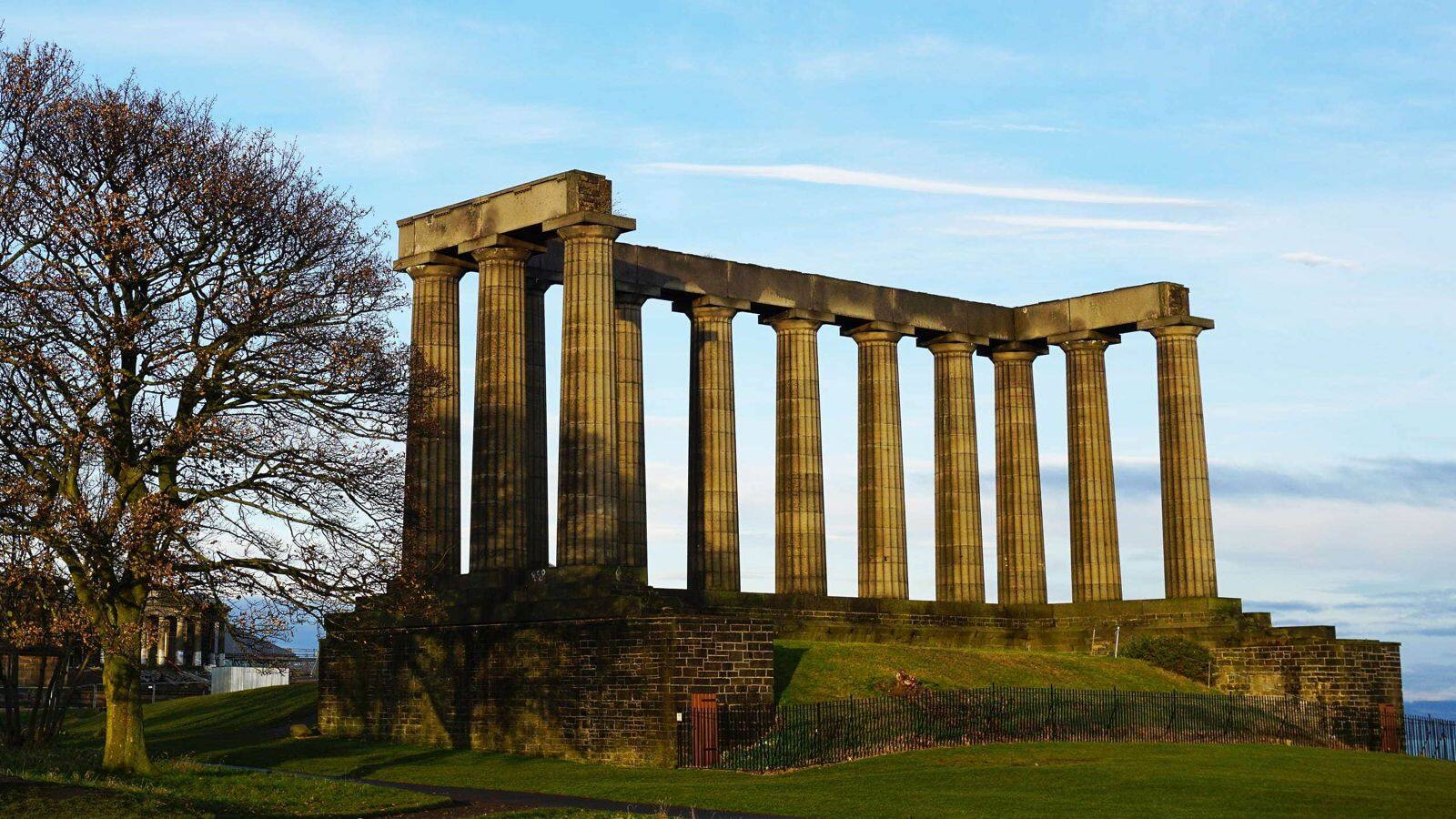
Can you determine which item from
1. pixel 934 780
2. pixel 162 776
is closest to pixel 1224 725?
pixel 934 780

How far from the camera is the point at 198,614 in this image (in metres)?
34.0

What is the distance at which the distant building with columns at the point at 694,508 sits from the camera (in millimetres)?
43531

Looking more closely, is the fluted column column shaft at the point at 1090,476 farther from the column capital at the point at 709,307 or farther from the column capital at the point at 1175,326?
the column capital at the point at 709,307

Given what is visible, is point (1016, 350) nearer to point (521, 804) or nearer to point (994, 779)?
point (994, 779)

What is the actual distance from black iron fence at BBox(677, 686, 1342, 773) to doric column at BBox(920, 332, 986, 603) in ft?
45.6

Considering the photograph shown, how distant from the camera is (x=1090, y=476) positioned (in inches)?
2530

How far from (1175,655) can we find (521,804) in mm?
31895

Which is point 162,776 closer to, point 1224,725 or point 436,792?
point 436,792

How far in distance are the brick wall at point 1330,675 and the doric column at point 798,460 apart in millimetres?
14023

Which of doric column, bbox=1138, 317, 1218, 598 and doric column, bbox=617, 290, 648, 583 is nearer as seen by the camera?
doric column, bbox=617, 290, 648, 583

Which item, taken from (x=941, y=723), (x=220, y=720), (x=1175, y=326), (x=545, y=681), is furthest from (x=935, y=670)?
(x=220, y=720)

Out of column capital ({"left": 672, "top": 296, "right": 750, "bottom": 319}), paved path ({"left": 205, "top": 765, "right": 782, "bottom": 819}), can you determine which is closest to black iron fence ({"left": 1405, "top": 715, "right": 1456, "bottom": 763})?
column capital ({"left": 672, "top": 296, "right": 750, "bottom": 319})

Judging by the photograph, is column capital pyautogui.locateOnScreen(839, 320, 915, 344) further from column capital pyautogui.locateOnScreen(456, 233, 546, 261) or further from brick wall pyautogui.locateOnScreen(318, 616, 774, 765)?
brick wall pyautogui.locateOnScreen(318, 616, 774, 765)

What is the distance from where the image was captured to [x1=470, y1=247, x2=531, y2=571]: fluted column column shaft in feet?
164
